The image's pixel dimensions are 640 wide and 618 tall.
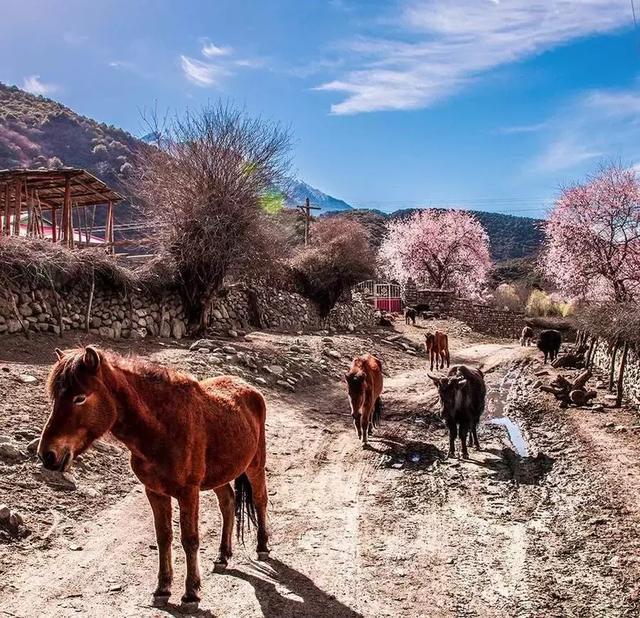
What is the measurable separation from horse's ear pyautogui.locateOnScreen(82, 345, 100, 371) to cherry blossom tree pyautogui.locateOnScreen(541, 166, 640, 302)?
82.8ft

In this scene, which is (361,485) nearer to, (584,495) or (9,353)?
(584,495)

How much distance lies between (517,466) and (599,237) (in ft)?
73.7

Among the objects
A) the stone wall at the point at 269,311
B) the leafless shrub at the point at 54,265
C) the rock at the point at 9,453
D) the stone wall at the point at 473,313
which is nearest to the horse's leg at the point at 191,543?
the rock at the point at 9,453

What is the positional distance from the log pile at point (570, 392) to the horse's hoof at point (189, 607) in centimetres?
1187

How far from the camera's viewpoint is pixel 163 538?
428 centimetres

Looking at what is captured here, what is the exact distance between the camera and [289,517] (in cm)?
657

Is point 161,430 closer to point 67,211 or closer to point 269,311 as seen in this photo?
point 67,211

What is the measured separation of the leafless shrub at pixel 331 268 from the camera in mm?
29234

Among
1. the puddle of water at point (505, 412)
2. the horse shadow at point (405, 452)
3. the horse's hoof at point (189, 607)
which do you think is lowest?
the puddle of water at point (505, 412)

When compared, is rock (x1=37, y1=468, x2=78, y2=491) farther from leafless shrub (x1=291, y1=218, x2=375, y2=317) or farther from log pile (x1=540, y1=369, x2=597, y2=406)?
leafless shrub (x1=291, y1=218, x2=375, y2=317)

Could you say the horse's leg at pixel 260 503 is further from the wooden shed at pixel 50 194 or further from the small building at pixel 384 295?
the small building at pixel 384 295

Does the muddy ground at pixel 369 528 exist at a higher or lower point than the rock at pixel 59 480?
lower

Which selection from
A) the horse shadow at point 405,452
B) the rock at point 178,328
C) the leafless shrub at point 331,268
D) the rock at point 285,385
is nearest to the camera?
the horse shadow at point 405,452

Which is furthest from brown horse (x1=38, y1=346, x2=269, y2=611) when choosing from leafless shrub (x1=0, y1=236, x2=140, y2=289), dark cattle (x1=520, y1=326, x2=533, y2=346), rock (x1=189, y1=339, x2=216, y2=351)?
dark cattle (x1=520, y1=326, x2=533, y2=346)
